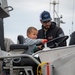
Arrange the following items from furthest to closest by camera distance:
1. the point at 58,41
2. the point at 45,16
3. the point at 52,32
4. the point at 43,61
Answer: the point at 52,32 → the point at 45,16 → the point at 58,41 → the point at 43,61

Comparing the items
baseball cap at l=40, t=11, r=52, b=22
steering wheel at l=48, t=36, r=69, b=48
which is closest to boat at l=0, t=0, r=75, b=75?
steering wheel at l=48, t=36, r=69, b=48

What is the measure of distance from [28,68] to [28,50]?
1.30 feet

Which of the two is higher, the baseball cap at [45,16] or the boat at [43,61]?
the baseball cap at [45,16]

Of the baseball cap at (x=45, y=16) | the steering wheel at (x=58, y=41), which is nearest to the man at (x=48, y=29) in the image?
the baseball cap at (x=45, y=16)

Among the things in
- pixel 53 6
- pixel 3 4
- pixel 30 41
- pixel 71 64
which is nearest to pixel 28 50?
pixel 30 41

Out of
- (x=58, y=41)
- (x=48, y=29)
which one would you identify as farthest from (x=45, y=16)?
(x=58, y=41)

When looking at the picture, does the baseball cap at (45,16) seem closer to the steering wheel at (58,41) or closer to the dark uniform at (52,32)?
the dark uniform at (52,32)

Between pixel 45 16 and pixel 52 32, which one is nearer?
pixel 45 16

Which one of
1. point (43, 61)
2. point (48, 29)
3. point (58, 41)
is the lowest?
point (43, 61)

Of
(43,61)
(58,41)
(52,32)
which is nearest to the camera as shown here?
(43,61)

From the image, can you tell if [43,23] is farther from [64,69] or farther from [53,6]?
[53,6]

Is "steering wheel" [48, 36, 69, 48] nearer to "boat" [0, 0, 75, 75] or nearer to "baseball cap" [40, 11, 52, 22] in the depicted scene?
"boat" [0, 0, 75, 75]

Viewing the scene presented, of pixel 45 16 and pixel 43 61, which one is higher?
pixel 45 16

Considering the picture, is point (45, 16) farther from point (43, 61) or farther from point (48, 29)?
point (43, 61)
